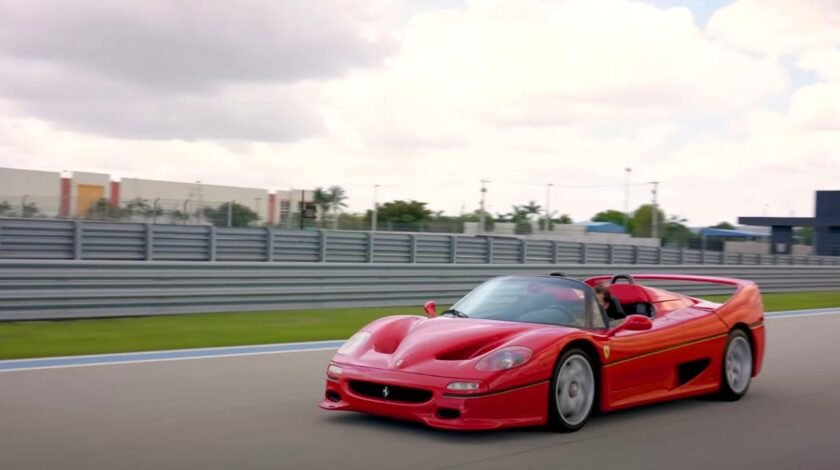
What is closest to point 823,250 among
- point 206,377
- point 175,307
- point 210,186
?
point 210,186

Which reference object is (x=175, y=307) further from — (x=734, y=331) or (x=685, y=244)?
(x=685, y=244)

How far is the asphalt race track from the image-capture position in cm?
569

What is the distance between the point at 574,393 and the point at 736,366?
2.56 meters

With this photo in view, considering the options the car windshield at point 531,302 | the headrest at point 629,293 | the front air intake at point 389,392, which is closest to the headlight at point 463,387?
the front air intake at point 389,392

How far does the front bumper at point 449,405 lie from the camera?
20.1 ft

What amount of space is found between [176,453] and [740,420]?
172 inches

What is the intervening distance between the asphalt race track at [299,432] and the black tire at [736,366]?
14cm

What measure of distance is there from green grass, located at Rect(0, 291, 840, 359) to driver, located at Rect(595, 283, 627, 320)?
5074 millimetres

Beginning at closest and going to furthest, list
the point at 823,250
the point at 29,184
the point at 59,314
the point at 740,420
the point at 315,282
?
the point at 740,420 < the point at 59,314 < the point at 315,282 < the point at 29,184 < the point at 823,250

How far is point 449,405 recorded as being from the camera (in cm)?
615

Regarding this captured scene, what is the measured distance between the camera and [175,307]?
13.5 metres

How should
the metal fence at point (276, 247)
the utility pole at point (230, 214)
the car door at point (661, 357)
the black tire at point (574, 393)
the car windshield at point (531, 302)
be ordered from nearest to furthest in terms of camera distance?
the black tire at point (574, 393) < the car door at point (661, 357) < the car windshield at point (531, 302) < the metal fence at point (276, 247) < the utility pole at point (230, 214)

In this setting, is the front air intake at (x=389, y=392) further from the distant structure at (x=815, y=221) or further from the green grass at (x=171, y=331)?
the distant structure at (x=815, y=221)

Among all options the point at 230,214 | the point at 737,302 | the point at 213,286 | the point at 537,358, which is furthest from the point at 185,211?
the point at 537,358
